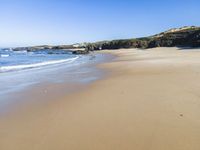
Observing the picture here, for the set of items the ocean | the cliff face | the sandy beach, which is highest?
the cliff face

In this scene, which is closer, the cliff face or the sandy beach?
the sandy beach

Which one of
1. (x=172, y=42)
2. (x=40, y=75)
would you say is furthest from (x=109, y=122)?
(x=172, y=42)

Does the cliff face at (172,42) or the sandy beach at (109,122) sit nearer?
the sandy beach at (109,122)

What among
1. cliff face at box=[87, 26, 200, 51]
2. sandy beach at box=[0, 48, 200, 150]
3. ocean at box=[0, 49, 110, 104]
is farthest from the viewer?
cliff face at box=[87, 26, 200, 51]

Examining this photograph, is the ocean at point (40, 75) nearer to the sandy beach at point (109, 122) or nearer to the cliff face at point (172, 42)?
the sandy beach at point (109, 122)

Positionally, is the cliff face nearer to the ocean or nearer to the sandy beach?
the ocean

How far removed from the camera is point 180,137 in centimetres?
450

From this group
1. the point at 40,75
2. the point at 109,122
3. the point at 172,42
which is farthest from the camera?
the point at 172,42

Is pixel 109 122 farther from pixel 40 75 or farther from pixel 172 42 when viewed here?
pixel 172 42

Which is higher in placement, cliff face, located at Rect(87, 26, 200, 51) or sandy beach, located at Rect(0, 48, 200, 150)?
cliff face, located at Rect(87, 26, 200, 51)

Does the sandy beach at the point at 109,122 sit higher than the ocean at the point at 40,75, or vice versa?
the sandy beach at the point at 109,122

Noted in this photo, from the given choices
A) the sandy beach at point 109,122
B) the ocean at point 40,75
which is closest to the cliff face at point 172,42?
the ocean at point 40,75

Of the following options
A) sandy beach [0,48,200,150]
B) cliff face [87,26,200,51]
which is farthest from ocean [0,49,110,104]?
cliff face [87,26,200,51]

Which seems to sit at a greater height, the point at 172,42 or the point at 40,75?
the point at 172,42
